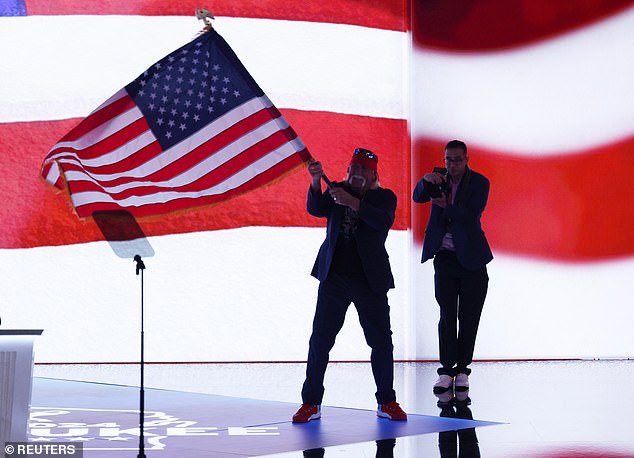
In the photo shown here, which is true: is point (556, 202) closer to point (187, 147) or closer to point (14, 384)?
point (187, 147)

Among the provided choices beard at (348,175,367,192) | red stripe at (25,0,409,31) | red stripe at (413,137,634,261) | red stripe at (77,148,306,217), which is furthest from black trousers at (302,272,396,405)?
red stripe at (25,0,409,31)

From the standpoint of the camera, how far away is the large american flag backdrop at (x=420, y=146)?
7777 mm

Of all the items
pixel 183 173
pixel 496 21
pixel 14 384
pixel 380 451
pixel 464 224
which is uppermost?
pixel 496 21

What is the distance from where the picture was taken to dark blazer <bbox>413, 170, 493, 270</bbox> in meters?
5.29

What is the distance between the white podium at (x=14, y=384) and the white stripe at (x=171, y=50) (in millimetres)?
4716

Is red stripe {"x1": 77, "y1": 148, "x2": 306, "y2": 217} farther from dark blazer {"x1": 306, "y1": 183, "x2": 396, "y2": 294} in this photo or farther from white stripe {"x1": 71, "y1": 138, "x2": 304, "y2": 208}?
dark blazer {"x1": 306, "y1": 183, "x2": 396, "y2": 294}

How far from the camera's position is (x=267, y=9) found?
7.96m

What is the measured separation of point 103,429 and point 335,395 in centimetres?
164

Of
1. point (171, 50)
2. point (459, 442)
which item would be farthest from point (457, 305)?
point (171, 50)

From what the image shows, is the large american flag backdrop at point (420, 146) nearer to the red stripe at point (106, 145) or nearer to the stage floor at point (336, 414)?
the stage floor at point (336, 414)

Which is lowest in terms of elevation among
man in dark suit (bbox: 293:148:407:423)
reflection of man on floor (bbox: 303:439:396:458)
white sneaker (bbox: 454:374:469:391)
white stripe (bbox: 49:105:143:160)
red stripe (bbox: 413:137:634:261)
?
reflection of man on floor (bbox: 303:439:396:458)

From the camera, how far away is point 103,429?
14.3 ft

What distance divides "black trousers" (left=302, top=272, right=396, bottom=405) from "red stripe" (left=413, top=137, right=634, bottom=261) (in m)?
3.56

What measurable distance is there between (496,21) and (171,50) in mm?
2573
